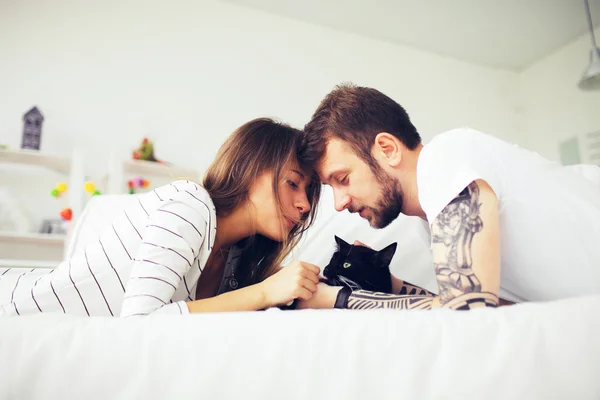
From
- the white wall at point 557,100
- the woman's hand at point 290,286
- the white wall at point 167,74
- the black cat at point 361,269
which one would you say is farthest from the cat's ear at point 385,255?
the white wall at point 557,100

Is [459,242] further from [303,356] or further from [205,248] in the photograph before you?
[205,248]

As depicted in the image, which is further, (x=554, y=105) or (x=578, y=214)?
(x=554, y=105)

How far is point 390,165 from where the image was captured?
113cm

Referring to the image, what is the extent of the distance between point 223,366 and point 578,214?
0.72 meters

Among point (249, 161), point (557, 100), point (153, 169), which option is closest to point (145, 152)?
point (153, 169)

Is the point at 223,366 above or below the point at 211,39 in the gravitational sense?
below

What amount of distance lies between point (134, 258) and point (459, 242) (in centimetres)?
70

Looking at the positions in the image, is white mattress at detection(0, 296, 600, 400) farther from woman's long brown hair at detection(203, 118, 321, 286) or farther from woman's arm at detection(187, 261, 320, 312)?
woman's long brown hair at detection(203, 118, 321, 286)

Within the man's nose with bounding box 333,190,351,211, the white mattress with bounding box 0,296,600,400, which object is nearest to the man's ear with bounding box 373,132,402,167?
the man's nose with bounding box 333,190,351,211

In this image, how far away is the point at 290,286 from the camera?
923 millimetres

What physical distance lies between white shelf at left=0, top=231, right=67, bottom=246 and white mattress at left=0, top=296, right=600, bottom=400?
2.42 meters

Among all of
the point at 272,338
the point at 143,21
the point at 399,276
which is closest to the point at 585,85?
the point at 399,276

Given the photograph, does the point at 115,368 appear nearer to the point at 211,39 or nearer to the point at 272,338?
the point at 272,338

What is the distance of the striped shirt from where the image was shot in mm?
864
